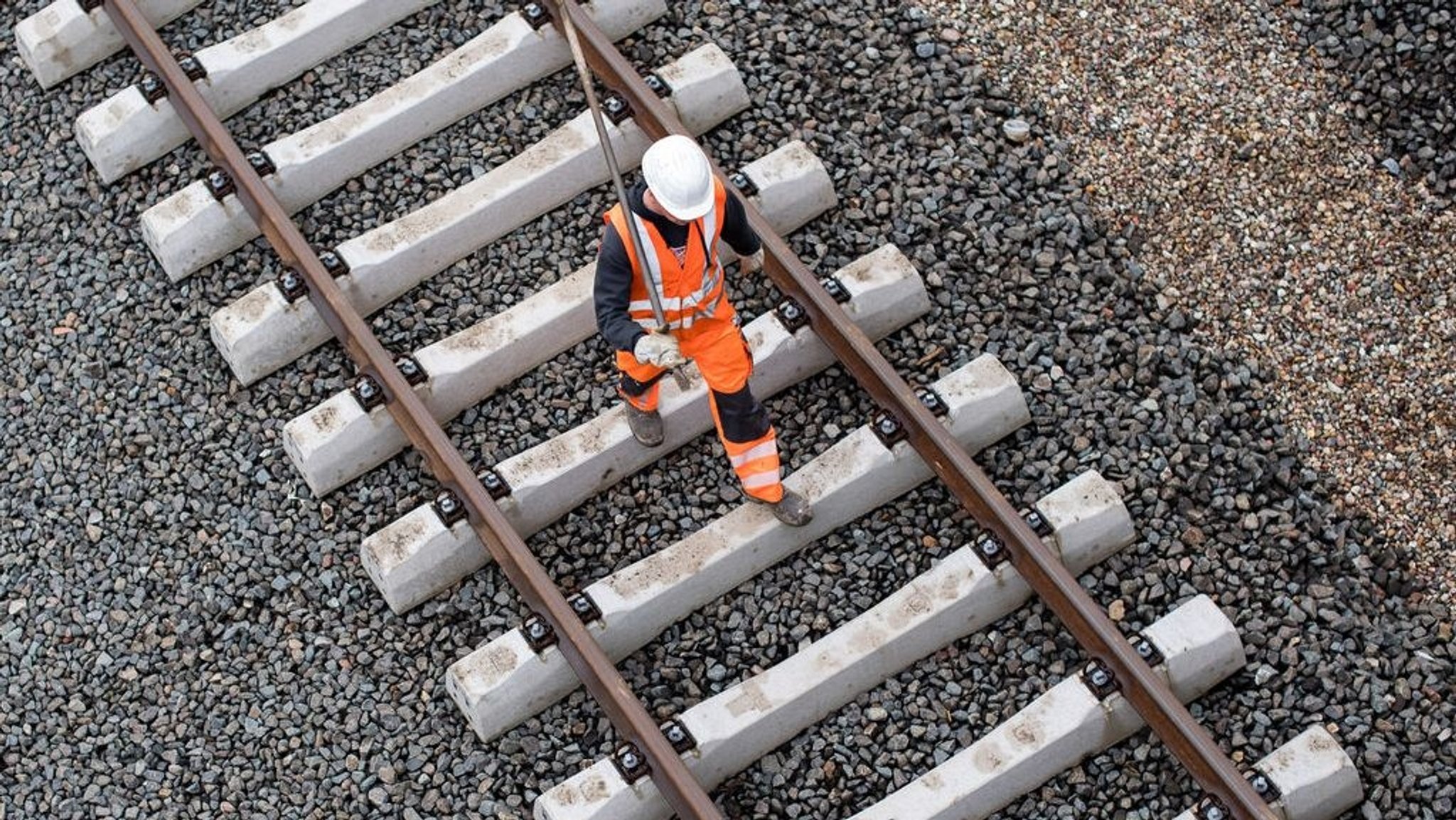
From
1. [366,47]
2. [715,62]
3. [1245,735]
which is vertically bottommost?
[1245,735]

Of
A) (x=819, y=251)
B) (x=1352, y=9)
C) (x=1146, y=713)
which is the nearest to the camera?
(x=1146, y=713)

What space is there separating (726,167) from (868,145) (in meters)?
0.66

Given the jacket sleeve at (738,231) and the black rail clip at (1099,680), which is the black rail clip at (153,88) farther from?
the black rail clip at (1099,680)

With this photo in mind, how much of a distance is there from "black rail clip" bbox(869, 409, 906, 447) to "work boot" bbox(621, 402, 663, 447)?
2.87 feet

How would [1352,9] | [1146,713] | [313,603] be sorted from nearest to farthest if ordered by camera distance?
[1146,713] < [313,603] < [1352,9]

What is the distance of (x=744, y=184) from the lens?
885cm

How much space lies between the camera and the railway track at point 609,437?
775 centimetres

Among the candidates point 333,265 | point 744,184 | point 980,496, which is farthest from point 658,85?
point 980,496

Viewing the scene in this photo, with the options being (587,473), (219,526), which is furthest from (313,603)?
(587,473)

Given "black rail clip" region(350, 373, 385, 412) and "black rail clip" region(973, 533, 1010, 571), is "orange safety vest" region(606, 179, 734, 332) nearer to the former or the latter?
"black rail clip" region(350, 373, 385, 412)

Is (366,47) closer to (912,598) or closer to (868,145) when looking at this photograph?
(868,145)

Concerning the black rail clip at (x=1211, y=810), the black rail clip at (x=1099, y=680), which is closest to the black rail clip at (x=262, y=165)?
the black rail clip at (x=1099, y=680)

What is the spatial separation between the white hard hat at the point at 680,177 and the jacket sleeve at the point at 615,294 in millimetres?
283

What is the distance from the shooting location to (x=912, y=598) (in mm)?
8031
